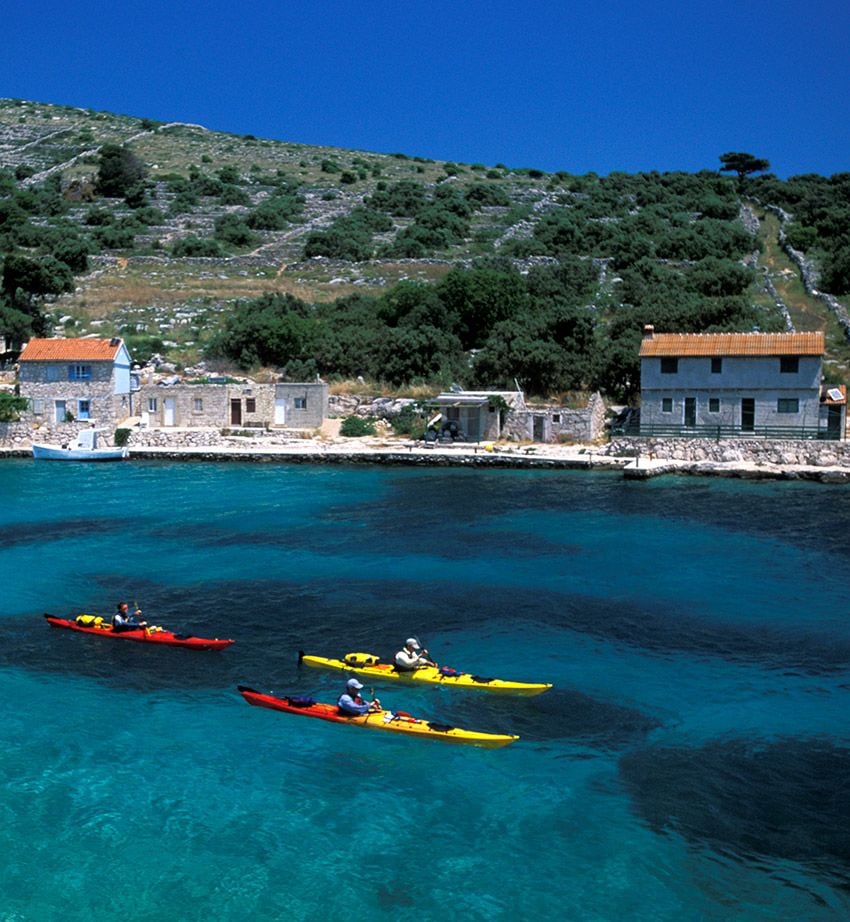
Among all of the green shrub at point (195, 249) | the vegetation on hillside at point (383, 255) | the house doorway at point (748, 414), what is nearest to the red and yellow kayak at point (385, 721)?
the house doorway at point (748, 414)

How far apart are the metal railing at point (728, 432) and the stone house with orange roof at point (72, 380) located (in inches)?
1171

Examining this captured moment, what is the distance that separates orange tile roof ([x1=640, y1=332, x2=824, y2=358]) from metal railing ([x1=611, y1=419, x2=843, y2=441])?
3848mm

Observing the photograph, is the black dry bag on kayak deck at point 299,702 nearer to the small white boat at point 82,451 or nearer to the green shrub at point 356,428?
the green shrub at point 356,428

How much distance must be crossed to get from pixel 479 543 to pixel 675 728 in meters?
16.2

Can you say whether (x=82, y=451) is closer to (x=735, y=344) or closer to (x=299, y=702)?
(x=735, y=344)

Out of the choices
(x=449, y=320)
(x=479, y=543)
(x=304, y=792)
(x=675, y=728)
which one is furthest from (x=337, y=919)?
(x=449, y=320)

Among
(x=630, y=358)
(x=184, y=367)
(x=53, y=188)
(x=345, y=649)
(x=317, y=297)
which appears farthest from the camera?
(x=53, y=188)

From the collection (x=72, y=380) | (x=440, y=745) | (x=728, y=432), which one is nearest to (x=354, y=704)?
(x=440, y=745)

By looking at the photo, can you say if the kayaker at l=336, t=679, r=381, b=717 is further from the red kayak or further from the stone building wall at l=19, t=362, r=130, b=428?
the stone building wall at l=19, t=362, r=130, b=428

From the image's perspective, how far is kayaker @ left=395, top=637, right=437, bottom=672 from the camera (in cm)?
2077

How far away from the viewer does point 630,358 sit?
57.6 metres

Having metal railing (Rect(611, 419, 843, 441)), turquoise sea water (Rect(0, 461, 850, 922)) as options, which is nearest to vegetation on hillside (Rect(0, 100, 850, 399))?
metal railing (Rect(611, 419, 843, 441))

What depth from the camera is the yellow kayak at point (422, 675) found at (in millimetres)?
20094

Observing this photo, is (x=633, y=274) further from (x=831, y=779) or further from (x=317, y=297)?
(x=831, y=779)
